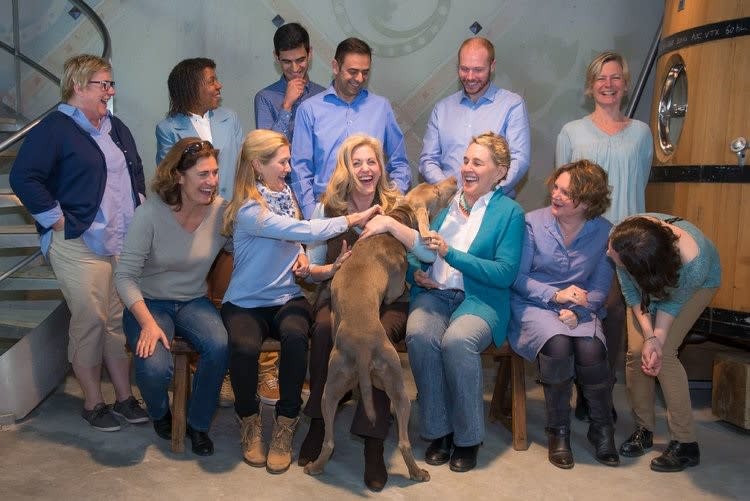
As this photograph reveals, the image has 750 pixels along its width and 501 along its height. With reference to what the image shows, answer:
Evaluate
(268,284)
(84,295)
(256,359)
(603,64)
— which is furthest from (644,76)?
(84,295)

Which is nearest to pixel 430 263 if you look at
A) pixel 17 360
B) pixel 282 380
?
pixel 282 380

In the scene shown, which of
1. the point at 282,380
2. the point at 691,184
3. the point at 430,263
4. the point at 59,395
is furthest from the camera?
the point at 59,395

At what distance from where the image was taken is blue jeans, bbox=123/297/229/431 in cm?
332

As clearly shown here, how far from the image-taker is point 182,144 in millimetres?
3426

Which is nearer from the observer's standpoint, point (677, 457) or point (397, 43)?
point (677, 457)

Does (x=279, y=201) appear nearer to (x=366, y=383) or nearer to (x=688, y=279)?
(x=366, y=383)

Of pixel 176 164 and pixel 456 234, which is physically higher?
pixel 176 164

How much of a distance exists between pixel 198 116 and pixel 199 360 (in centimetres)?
130

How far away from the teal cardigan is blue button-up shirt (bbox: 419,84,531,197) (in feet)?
1.96

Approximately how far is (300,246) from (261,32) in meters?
2.23

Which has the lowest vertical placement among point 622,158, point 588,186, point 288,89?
point 588,186

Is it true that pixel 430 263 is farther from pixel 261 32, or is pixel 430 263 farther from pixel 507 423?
pixel 261 32

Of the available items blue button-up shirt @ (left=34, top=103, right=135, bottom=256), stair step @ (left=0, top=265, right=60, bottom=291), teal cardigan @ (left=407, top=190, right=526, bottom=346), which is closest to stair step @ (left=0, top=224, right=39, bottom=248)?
stair step @ (left=0, top=265, right=60, bottom=291)

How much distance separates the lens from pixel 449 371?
3.25 m
